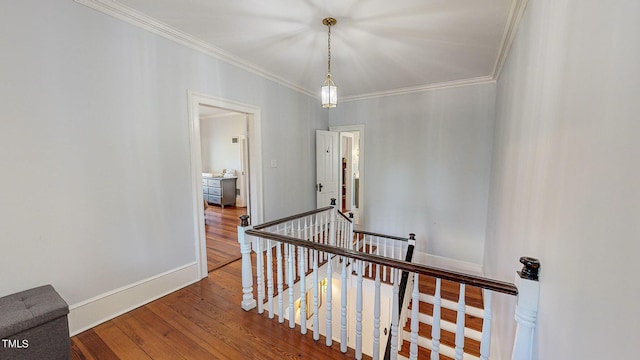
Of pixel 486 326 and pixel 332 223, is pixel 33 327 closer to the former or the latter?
pixel 486 326

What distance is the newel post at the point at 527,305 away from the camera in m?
1.16

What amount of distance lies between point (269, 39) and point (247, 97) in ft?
3.00

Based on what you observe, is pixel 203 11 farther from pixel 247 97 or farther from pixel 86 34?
pixel 247 97

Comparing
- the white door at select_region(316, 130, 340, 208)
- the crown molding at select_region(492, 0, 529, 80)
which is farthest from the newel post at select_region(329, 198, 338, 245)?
the crown molding at select_region(492, 0, 529, 80)

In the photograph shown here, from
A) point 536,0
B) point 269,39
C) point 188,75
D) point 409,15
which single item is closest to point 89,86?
point 188,75

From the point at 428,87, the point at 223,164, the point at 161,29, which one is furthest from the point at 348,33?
the point at 223,164

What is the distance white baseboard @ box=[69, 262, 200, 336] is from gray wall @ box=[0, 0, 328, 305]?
0.21ft

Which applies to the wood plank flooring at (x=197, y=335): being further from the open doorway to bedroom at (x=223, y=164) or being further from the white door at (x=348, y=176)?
the white door at (x=348, y=176)

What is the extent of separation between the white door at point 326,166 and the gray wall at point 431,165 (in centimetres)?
55

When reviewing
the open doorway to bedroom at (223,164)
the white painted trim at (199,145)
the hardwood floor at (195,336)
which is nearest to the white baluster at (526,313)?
the hardwood floor at (195,336)

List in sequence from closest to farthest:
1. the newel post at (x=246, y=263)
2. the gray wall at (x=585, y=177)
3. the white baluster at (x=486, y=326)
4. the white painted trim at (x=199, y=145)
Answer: the gray wall at (x=585, y=177) < the white baluster at (x=486, y=326) < the newel post at (x=246, y=263) < the white painted trim at (x=199, y=145)

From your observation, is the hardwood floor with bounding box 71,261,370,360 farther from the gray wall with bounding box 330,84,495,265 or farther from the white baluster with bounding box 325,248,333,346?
the gray wall with bounding box 330,84,495,265

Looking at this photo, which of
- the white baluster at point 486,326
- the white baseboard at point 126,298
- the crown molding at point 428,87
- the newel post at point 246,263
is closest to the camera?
the white baluster at point 486,326

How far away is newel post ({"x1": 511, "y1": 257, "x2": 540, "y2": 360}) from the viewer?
3.80 feet
